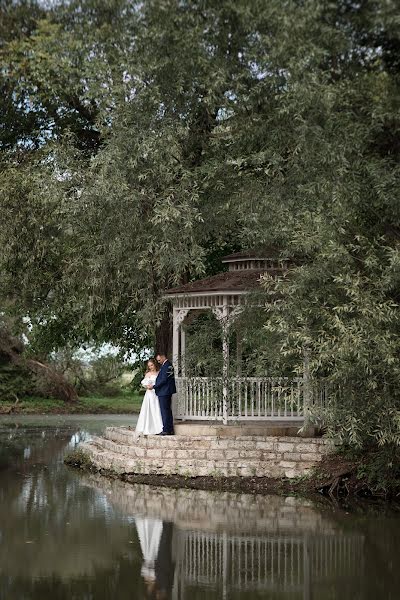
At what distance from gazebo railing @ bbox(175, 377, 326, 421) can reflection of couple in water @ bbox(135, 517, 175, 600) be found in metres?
6.12

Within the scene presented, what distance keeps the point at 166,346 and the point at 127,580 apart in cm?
1303

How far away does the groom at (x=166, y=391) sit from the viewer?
18328 millimetres

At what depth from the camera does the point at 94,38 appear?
18.0 metres

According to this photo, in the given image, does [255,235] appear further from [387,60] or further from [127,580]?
[127,580]

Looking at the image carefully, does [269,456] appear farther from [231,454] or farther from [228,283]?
[228,283]

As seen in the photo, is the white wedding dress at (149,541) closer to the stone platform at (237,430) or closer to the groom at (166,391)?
the stone platform at (237,430)

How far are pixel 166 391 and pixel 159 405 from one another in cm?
32

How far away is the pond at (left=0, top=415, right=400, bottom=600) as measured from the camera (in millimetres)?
8727

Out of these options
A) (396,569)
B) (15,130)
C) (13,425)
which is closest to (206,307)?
(15,130)

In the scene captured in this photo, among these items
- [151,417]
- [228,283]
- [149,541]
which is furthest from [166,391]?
[149,541]

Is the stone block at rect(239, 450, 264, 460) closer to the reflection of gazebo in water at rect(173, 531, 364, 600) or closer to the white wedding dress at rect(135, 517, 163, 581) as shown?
the white wedding dress at rect(135, 517, 163, 581)

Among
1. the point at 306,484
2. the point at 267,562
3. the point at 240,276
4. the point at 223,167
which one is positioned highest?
the point at 223,167

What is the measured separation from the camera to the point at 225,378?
1816 cm

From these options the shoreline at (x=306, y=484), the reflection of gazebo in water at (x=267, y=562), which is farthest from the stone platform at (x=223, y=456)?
the reflection of gazebo in water at (x=267, y=562)
